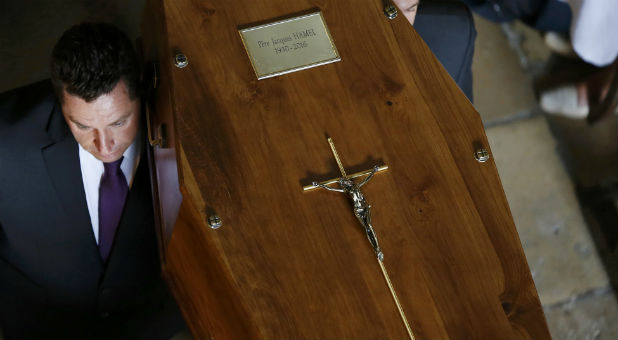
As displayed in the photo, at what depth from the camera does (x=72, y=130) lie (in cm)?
292

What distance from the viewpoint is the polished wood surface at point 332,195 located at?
217cm

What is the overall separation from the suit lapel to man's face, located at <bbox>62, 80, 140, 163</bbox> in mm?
77

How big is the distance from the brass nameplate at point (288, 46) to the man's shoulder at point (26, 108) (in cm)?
98

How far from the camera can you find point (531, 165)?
4422mm

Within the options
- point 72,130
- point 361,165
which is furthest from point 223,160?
point 72,130

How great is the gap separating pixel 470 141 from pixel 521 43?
8.48 feet

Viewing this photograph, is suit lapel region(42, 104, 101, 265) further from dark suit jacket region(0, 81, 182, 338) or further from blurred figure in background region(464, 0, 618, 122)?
blurred figure in background region(464, 0, 618, 122)

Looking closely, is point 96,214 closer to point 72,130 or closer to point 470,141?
point 72,130

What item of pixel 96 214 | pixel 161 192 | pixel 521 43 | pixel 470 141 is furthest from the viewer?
pixel 521 43

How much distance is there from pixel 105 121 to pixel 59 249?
69 cm

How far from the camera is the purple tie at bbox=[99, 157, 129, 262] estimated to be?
3.10 metres

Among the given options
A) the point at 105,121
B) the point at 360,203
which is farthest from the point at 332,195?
the point at 105,121

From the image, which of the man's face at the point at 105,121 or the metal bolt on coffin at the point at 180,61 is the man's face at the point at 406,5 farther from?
the man's face at the point at 105,121

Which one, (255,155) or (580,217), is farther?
(580,217)
